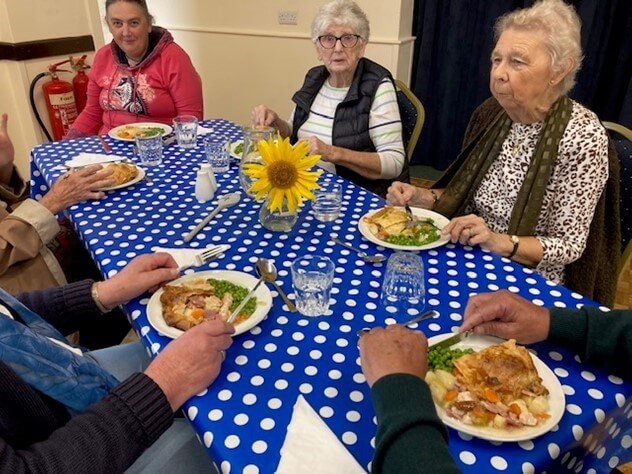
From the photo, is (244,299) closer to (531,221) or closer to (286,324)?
(286,324)

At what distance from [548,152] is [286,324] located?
102 centimetres

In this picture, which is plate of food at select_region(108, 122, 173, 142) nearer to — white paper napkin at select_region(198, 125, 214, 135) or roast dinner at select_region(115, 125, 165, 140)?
roast dinner at select_region(115, 125, 165, 140)

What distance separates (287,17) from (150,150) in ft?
8.24

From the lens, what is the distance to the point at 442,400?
83 centimetres

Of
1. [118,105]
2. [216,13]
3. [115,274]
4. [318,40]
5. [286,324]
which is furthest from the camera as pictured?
[216,13]

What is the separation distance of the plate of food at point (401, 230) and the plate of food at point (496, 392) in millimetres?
474

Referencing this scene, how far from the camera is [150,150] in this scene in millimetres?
1956

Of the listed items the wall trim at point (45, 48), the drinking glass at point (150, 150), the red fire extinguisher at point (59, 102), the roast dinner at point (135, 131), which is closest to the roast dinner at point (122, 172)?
the drinking glass at point (150, 150)

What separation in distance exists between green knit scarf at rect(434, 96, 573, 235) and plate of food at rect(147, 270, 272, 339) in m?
0.93

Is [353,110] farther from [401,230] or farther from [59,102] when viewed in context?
[59,102]

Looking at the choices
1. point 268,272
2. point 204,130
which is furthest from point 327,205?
point 204,130

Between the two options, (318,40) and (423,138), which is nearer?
(318,40)

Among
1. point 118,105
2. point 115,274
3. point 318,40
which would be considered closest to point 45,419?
point 115,274

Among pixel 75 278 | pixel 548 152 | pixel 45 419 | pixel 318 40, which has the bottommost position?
pixel 75 278
